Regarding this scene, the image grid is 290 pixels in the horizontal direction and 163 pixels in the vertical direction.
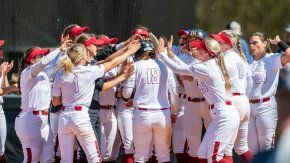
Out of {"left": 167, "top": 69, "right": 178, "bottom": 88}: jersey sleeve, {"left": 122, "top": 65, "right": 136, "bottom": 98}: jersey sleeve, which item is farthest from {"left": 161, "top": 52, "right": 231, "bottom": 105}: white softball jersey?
{"left": 122, "top": 65, "right": 136, "bottom": 98}: jersey sleeve

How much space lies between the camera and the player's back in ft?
24.7

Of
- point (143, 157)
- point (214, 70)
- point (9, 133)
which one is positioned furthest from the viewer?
point (9, 133)

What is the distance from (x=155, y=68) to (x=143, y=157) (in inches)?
38.2

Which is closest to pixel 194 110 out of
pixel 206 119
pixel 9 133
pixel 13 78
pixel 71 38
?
pixel 206 119

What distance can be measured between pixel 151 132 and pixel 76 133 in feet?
3.01

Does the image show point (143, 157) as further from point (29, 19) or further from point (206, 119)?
point (29, 19)

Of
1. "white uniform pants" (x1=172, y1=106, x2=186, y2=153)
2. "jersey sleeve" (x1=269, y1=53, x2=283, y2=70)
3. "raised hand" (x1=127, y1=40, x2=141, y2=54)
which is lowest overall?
"white uniform pants" (x1=172, y1=106, x2=186, y2=153)

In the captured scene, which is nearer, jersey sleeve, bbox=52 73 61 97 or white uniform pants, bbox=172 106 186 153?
jersey sleeve, bbox=52 73 61 97

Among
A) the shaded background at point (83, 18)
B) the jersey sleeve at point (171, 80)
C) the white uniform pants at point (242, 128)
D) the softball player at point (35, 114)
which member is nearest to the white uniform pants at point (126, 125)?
the jersey sleeve at point (171, 80)

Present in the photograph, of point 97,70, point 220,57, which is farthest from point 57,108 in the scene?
point 220,57

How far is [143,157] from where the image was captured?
7703mm

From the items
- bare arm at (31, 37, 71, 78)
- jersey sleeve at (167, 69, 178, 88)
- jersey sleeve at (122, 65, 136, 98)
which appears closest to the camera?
bare arm at (31, 37, 71, 78)

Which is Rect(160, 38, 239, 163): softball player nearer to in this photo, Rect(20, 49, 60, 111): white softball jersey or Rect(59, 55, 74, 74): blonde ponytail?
Rect(59, 55, 74, 74): blonde ponytail

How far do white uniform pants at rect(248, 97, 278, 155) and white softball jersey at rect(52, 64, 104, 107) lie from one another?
6.83 ft
